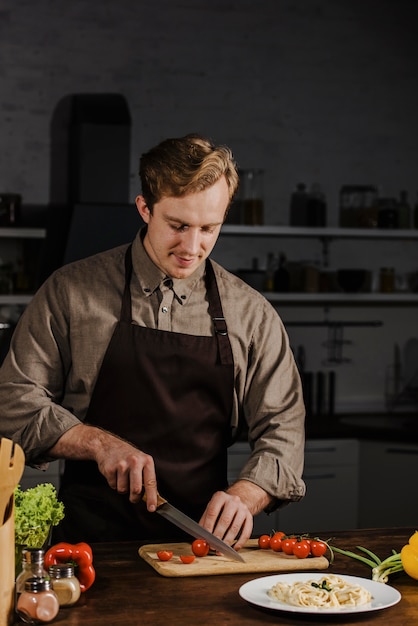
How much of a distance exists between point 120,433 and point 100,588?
67cm

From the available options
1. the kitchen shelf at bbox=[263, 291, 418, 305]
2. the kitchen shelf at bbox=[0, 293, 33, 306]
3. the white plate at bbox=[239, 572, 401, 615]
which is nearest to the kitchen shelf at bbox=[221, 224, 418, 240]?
the kitchen shelf at bbox=[263, 291, 418, 305]

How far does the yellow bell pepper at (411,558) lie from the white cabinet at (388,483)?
2.93 metres

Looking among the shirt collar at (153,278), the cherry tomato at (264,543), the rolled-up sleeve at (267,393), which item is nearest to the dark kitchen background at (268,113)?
the shirt collar at (153,278)

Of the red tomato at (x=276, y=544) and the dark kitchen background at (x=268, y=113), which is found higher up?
the dark kitchen background at (x=268, y=113)

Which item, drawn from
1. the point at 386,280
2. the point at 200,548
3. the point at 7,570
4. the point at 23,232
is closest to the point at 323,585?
the point at 200,548

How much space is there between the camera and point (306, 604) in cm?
177

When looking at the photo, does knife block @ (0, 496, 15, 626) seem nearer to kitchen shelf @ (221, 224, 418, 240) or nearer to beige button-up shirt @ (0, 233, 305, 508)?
beige button-up shirt @ (0, 233, 305, 508)

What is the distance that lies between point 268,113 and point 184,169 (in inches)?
128

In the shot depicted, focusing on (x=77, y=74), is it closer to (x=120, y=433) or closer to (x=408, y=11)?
(x=408, y=11)

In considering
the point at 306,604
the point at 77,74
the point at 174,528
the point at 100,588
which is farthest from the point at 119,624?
the point at 77,74

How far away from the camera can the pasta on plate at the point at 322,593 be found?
177 cm

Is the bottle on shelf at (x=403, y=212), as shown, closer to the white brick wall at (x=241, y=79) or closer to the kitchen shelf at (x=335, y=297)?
the white brick wall at (x=241, y=79)

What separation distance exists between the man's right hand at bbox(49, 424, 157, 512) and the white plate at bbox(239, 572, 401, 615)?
1.12ft

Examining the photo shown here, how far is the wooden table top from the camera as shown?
5.74 ft
